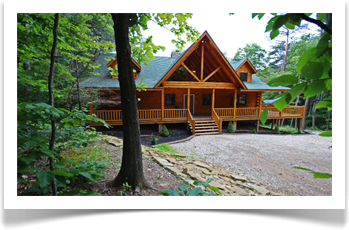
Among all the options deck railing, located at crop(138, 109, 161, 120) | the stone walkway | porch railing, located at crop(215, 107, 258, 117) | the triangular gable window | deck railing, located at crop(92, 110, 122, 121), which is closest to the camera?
the stone walkway

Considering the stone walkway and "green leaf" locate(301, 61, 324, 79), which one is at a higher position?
"green leaf" locate(301, 61, 324, 79)

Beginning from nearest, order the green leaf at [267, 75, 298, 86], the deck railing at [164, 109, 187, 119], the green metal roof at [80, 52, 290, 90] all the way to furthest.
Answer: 1. the green leaf at [267, 75, 298, 86]
2. the green metal roof at [80, 52, 290, 90]
3. the deck railing at [164, 109, 187, 119]

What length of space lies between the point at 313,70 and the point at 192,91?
43.7ft

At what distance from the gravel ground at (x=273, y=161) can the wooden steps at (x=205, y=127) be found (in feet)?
3.55

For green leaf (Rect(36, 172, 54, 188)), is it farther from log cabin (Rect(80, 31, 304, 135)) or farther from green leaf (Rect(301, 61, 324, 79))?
log cabin (Rect(80, 31, 304, 135))

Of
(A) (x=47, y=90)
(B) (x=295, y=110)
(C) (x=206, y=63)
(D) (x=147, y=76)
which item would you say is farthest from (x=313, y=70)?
(B) (x=295, y=110)

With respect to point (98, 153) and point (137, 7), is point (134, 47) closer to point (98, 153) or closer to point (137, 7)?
point (137, 7)

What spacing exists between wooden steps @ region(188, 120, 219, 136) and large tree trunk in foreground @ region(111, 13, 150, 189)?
738 cm

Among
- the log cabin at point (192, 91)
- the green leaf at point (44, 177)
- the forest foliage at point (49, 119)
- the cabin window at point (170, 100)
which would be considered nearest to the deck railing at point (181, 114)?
the log cabin at point (192, 91)

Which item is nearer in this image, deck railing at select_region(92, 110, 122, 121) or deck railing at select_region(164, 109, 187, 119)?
deck railing at select_region(92, 110, 122, 121)

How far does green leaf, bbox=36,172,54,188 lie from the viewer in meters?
1.02

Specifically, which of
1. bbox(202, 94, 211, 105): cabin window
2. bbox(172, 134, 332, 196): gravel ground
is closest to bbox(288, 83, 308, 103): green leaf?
bbox(172, 134, 332, 196): gravel ground

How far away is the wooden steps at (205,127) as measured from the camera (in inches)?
393
